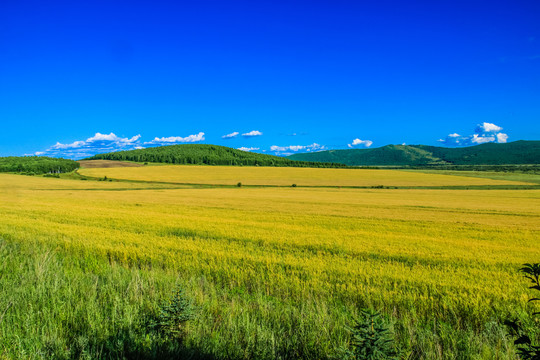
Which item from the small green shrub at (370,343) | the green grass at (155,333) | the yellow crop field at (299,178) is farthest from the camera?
the yellow crop field at (299,178)

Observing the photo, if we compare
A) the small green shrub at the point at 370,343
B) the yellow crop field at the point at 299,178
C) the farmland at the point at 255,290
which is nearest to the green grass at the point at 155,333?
the farmland at the point at 255,290

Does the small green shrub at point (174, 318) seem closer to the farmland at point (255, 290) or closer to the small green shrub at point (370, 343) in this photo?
the farmland at point (255, 290)

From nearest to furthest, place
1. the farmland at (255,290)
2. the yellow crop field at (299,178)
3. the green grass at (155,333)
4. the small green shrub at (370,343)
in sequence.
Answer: the small green shrub at (370,343), the green grass at (155,333), the farmland at (255,290), the yellow crop field at (299,178)

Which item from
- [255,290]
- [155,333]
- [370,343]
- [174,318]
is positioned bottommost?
[255,290]

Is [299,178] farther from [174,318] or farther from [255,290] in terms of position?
[174,318]

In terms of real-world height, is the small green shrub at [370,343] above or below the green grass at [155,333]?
above

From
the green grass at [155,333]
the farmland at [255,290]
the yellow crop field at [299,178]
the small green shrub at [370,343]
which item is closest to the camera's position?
the small green shrub at [370,343]

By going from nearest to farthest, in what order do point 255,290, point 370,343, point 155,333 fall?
point 370,343, point 155,333, point 255,290

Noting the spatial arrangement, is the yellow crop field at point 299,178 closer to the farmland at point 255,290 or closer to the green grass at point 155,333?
the farmland at point 255,290

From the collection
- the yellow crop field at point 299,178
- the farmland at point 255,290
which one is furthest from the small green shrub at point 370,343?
the yellow crop field at point 299,178

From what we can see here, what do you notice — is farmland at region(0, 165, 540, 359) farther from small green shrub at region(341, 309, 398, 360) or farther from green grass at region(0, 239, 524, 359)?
small green shrub at region(341, 309, 398, 360)

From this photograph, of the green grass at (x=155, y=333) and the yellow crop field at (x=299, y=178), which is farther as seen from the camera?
the yellow crop field at (x=299, y=178)

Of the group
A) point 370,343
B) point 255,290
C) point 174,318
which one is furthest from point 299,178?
point 370,343

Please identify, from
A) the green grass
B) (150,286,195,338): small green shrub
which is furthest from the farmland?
(150,286,195,338): small green shrub
